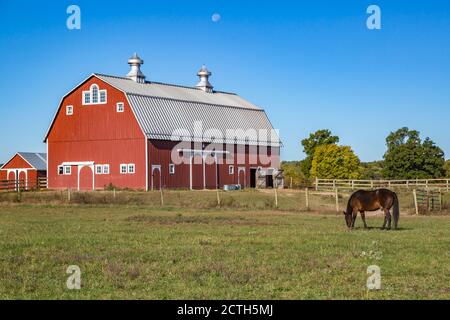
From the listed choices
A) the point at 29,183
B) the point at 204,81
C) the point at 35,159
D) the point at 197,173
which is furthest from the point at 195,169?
the point at 35,159

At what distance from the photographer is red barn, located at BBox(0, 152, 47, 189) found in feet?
208

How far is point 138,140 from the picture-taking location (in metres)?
52.6

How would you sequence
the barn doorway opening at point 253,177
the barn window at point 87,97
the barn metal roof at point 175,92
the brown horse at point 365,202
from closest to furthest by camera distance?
the brown horse at point 365,202 < the barn window at point 87,97 < the barn metal roof at point 175,92 < the barn doorway opening at point 253,177

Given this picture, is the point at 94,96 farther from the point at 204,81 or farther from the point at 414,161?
the point at 414,161

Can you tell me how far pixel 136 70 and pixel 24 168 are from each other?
14222 millimetres

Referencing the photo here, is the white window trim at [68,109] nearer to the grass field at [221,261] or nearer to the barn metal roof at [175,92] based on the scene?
the barn metal roof at [175,92]

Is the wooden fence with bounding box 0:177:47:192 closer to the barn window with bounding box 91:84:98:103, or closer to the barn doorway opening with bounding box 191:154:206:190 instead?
the barn window with bounding box 91:84:98:103

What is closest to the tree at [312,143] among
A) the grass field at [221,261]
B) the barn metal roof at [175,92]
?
the barn metal roof at [175,92]

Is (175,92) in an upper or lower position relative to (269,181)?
upper

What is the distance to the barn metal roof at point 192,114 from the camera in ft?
178

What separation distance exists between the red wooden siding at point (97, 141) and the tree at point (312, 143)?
100 feet

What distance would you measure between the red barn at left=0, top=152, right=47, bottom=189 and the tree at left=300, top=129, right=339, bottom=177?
2962 cm

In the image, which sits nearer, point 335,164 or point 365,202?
point 365,202

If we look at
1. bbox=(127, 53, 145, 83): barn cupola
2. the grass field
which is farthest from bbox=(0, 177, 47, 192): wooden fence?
the grass field
